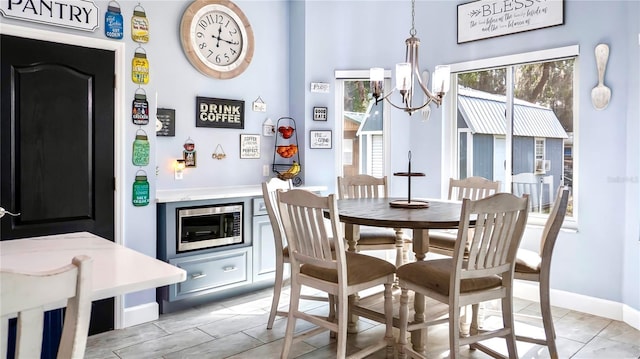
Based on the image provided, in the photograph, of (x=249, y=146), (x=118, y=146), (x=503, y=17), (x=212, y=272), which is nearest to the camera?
(x=118, y=146)

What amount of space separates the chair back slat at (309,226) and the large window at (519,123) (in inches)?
85.9

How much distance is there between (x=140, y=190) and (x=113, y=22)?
1.14 meters

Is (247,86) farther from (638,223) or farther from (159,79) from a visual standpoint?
(638,223)

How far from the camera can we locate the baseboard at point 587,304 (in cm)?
323

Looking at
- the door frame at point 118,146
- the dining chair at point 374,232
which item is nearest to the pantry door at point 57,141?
the door frame at point 118,146

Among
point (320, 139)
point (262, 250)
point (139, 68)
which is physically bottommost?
point (262, 250)

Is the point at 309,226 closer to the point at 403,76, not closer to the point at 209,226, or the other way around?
the point at 403,76

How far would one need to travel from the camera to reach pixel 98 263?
160cm

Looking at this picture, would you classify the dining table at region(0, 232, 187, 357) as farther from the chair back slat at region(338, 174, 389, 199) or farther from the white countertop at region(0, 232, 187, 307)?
the chair back slat at region(338, 174, 389, 199)

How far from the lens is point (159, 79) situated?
3844 mm

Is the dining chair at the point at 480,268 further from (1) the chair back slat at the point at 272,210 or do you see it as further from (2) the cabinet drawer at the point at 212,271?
(2) the cabinet drawer at the point at 212,271

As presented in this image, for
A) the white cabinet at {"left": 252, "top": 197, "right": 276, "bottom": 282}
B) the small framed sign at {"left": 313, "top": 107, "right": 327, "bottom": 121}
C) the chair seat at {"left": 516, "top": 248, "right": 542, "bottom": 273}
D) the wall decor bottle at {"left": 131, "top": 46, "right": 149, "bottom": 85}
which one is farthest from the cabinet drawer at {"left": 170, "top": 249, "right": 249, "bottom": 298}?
the chair seat at {"left": 516, "top": 248, "right": 542, "bottom": 273}

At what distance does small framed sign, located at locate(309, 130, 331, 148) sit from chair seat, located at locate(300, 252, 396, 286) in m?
2.05

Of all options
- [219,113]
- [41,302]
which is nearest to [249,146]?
[219,113]
